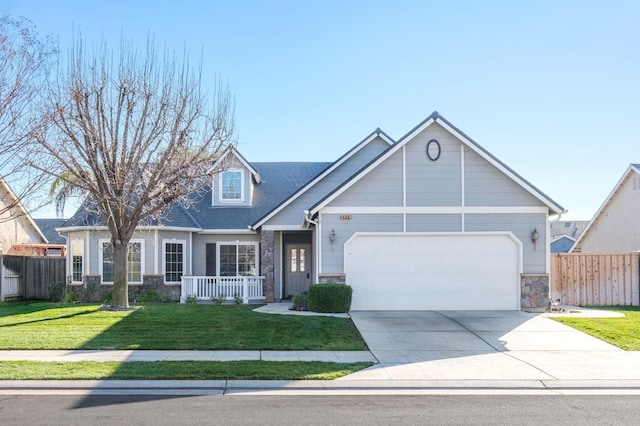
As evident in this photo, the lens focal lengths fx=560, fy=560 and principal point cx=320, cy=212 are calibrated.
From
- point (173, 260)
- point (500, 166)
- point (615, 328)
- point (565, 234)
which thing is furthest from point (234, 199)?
point (565, 234)

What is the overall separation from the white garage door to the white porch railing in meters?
5.26

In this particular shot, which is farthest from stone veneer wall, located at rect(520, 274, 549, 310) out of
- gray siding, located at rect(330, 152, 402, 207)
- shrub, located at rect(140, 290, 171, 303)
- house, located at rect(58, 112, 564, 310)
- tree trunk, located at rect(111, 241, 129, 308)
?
shrub, located at rect(140, 290, 171, 303)

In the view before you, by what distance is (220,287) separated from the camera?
2095 cm

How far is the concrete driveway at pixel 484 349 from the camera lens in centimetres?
960

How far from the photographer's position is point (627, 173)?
27250 millimetres

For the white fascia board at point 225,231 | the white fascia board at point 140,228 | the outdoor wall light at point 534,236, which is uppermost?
the white fascia board at point 140,228

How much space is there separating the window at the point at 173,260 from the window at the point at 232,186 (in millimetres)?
3155

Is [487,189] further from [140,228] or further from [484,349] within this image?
[140,228]

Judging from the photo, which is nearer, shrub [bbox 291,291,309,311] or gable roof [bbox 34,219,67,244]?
shrub [bbox 291,291,309,311]

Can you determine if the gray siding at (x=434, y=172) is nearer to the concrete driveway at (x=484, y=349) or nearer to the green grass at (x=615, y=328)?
the concrete driveway at (x=484, y=349)

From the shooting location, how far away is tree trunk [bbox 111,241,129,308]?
671 inches

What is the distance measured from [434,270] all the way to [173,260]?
10435 mm

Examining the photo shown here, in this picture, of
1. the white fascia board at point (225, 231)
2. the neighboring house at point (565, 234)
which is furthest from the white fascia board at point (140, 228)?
the neighboring house at point (565, 234)

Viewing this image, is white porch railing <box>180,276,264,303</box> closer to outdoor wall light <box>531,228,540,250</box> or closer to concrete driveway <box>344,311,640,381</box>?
concrete driveway <box>344,311,640,381</box>
